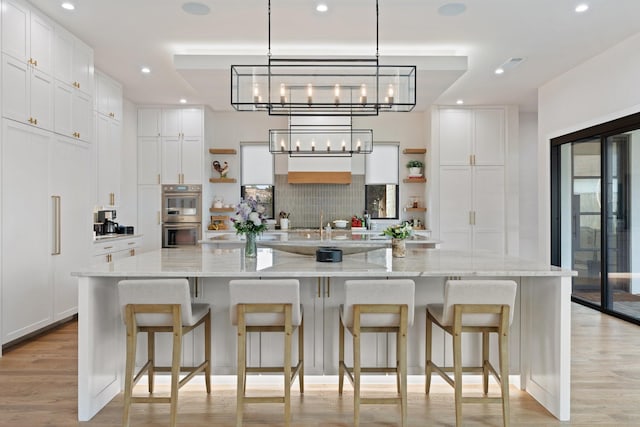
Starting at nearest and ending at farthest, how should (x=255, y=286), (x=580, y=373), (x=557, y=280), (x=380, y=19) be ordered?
(x=255, y=286) < (x=557, y=280) < (x=580, y=373) < (x=380, y=19)

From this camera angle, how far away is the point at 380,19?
164 inches

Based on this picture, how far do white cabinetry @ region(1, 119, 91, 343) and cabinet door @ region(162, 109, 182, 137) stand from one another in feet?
8.14

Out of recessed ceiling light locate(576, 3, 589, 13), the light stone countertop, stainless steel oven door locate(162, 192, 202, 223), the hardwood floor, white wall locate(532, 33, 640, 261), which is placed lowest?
the hardwood floor

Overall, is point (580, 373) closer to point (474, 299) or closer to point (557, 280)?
point (557, 280)

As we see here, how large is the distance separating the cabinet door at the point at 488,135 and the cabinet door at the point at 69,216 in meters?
5.88

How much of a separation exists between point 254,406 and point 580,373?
248cm

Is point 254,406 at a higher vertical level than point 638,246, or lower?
lower

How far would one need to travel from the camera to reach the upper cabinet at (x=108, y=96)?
222 inches

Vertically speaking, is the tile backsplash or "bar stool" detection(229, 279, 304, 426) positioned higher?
the tile backsplash

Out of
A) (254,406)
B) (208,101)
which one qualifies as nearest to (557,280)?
(254,406)

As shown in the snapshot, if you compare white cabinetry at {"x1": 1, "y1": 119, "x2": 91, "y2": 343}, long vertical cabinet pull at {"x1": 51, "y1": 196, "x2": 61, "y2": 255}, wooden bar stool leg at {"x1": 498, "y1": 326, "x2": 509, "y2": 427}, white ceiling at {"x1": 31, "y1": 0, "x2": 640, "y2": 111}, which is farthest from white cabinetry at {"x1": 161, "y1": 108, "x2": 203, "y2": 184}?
wooden bar stool leg at {"x1": 498, "y1": 326, "x2": 509, "y2": 427}

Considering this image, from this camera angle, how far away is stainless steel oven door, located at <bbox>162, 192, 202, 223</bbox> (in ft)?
23.9

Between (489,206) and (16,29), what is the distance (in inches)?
267

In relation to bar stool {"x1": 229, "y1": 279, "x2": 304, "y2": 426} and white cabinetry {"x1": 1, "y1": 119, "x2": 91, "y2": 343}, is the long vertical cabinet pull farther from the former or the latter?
bar stool {"x1": 229, "y1": 279, "x2": 304, "y2": 426}
